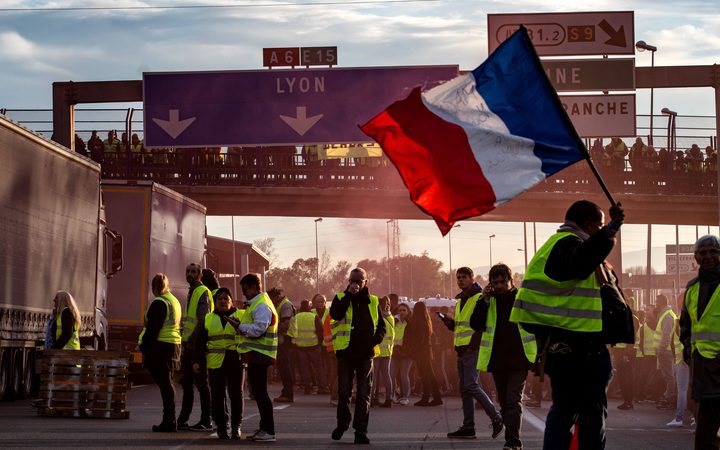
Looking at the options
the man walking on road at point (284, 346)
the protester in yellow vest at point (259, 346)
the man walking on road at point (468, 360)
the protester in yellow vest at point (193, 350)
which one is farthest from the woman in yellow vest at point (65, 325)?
the man walking on road at point (468, 360)

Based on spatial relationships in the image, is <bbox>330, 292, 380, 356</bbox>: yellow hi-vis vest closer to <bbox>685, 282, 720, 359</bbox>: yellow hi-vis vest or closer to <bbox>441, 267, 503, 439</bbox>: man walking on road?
<bbox>441, 267, 503, 439</bbox>: man walking on road

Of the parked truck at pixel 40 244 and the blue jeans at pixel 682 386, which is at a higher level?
the parked truck at pixel 40 244

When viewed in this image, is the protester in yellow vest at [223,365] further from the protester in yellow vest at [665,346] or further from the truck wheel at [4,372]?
the protester in yellow vest at [665,346]

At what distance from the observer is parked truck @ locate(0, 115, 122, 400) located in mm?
18734

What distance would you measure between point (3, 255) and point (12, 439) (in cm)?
491

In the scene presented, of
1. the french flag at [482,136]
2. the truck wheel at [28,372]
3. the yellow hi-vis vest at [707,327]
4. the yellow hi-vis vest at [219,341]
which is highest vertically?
the french flag at [482,136]

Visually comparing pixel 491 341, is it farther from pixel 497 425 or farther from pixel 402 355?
pixel 402 355

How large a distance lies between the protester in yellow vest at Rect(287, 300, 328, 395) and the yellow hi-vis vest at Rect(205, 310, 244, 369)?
10896 millimetres

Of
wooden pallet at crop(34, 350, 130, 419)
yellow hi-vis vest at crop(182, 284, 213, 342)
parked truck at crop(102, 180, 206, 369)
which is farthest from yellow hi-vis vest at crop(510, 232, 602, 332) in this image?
parked truck at crop(102, 180, 206, 369)

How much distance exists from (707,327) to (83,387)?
30.0 ft

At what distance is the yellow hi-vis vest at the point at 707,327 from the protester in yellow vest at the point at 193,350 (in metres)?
6.08

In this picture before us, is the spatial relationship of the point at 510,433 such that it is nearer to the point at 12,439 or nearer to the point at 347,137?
the point at 12,439

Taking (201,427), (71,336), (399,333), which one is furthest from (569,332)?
(399,333)

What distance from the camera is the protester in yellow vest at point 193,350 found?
1524cm
